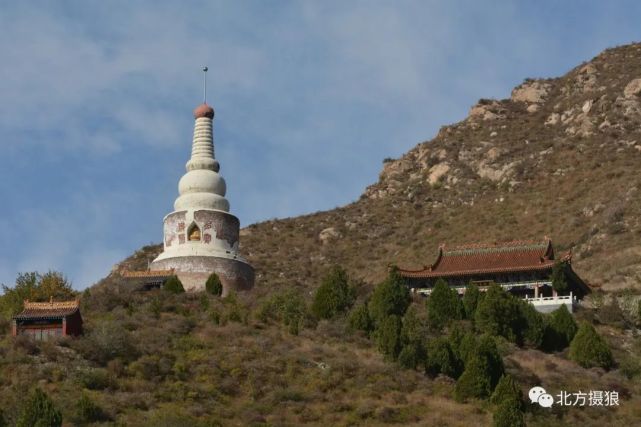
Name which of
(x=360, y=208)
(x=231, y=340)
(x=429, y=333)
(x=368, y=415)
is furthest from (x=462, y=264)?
(x=360, y=208)

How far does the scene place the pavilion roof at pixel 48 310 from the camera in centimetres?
6325

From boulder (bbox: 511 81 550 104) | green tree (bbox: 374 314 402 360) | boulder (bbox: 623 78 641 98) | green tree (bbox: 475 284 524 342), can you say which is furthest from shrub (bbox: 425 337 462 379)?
boulder (bbox: 511 81 550 104)

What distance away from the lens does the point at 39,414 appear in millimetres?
49625

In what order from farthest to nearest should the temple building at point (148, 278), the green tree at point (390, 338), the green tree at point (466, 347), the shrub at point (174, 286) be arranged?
the temple building at point (148, 278), the shrub at point (174, 286), the green tree at point (390, 338), the green tree at point (466, 347)

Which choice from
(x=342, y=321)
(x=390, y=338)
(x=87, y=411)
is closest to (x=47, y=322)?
(x=87, y=411)

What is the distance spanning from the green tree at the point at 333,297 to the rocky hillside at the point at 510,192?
21.2m

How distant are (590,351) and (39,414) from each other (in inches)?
1018

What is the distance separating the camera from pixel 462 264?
7912 centimetres

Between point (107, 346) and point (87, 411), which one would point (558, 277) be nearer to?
point (107, 346)

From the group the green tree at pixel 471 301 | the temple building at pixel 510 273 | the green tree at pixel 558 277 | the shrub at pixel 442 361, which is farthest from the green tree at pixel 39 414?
the green tree at pixel 558 277

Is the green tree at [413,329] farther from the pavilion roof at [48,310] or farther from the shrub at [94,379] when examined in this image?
the pavilion roof at [48,310]

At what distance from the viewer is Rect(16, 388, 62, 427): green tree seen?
49.3m

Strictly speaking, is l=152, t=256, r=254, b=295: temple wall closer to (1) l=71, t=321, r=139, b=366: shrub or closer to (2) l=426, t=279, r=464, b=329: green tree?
(2) l=426, t=279, r=464, b=329: green tree

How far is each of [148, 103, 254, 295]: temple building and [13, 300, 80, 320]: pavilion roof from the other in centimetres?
1176
